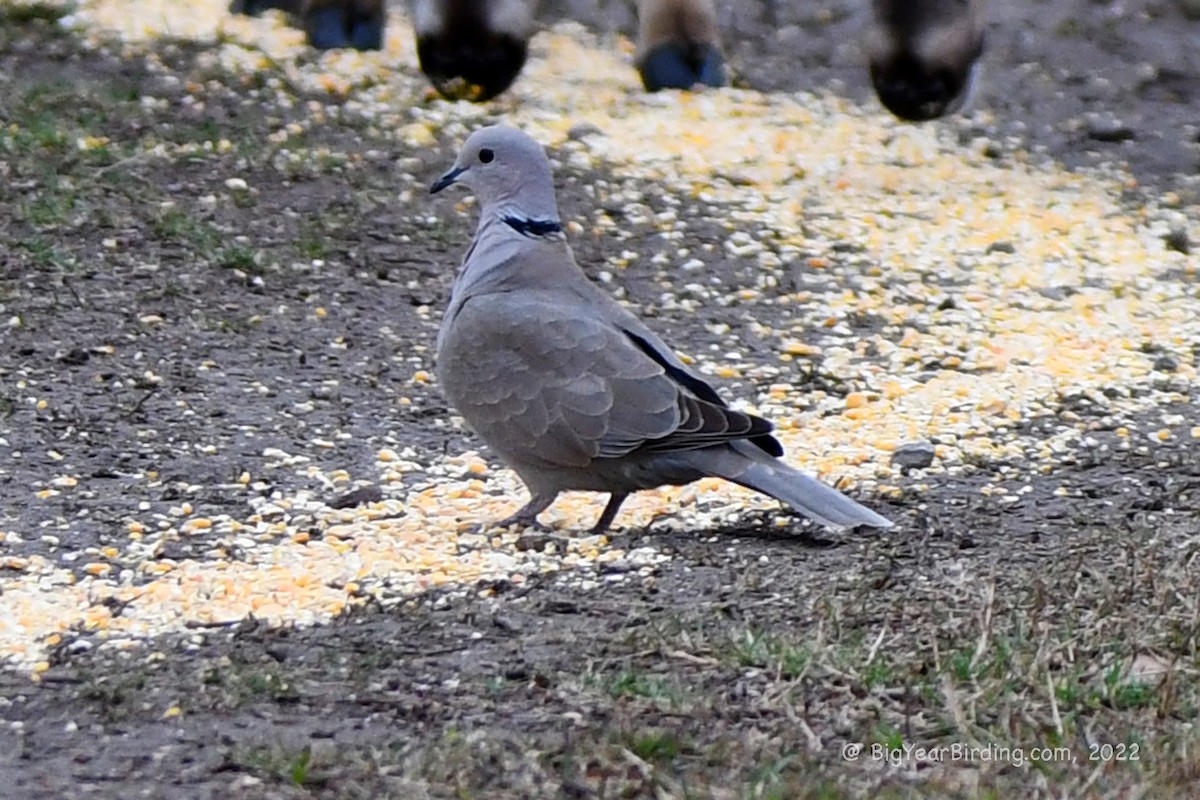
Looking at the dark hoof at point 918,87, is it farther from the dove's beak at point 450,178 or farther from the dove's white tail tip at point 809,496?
the dove's white tail tip at point 809,496

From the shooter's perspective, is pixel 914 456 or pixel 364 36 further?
pixel 364 36

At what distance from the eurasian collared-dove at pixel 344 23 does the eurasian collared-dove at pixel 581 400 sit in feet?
10.4

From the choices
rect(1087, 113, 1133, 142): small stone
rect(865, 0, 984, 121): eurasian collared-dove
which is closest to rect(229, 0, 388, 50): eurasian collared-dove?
rect(865, 0, 984, 121): eurasian collared-dove

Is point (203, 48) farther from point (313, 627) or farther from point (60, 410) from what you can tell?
point (313, 627)

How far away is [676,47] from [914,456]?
2.97 meters

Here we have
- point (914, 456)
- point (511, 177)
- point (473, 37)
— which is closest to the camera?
point (511, 177)

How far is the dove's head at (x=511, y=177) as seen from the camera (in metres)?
4.37

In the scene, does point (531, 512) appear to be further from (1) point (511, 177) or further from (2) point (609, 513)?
(1) point (511, 177)

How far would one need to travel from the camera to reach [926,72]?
5836mm

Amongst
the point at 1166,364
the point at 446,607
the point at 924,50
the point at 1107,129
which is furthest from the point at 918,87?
the point at 446,607

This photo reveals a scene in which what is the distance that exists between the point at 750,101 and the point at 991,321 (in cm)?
195

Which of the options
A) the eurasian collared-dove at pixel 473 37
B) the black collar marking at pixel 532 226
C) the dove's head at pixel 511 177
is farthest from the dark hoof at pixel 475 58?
the black collar marking at pixel 532 226

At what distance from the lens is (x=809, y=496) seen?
3.91 metres

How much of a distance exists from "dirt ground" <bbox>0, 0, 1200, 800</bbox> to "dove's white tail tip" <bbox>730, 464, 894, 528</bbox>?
7 centimetres
